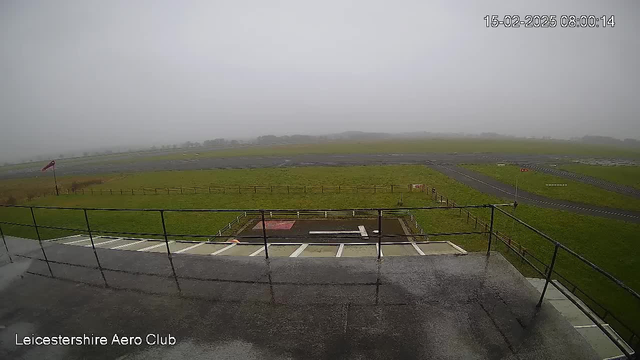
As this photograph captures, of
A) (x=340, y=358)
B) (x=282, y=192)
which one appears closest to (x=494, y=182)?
(x=282, y=192)

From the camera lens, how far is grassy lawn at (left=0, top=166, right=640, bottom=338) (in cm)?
1273

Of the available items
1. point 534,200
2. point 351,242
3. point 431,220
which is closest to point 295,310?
point 351,242

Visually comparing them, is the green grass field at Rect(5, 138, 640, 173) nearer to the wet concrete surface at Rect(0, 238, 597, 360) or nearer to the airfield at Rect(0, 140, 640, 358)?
the airfield at Rect(0, 140, 640, 358)

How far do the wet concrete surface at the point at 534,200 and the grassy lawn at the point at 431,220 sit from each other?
6.04ft

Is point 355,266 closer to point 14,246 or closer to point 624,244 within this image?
point 14,246

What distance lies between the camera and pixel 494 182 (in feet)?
113

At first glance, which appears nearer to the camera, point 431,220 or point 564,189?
point 431,220

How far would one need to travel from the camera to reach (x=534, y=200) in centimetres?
2617

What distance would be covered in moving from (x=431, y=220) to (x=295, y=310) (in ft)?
58.1

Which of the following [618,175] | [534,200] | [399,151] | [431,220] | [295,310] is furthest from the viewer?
[399,151]

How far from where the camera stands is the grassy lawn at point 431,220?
12.7 m

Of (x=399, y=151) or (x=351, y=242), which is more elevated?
(x=399, y=151)

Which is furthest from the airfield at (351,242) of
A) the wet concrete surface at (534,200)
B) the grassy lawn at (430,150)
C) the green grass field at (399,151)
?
the green grass field at (399,151)

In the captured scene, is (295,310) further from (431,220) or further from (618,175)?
(618,175)
